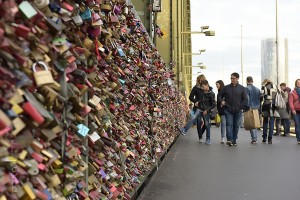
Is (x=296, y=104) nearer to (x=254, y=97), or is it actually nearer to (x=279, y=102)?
(x=279, y=102)

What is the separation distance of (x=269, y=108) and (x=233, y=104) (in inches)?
74.5

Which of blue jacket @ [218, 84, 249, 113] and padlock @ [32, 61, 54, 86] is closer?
padlock @ [32, 61, 54, 86]

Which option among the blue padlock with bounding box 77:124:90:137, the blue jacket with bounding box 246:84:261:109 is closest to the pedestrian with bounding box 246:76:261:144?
the blue jacket with bounding box 246:84:261:109

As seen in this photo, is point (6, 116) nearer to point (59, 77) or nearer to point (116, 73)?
point (59, 77)

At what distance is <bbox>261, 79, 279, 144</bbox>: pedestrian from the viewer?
1466 cm

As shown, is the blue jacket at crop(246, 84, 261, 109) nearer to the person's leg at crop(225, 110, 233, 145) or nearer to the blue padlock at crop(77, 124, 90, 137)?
the person's leg at crop(225, 110, 233, 145)

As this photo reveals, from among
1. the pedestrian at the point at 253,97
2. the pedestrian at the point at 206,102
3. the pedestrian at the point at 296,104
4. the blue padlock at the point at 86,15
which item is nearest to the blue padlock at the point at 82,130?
the blue padlock at the point at 86,15

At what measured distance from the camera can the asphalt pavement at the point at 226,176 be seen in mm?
6086

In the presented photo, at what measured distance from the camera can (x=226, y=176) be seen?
7656mm

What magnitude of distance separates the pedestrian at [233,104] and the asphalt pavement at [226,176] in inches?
75.1

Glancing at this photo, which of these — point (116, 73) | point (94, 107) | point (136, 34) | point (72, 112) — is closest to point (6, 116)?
point (72, 112)

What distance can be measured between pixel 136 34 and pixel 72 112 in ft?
10.7

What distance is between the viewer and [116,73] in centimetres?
400

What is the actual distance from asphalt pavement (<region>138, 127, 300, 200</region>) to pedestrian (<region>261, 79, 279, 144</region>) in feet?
9.98
